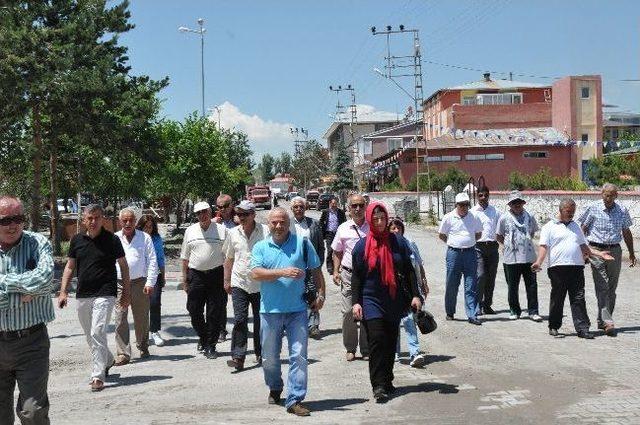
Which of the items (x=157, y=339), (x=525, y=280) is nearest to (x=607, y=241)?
(x=525, y=280)

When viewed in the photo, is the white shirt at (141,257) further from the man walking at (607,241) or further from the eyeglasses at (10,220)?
the man walking at (607,241)

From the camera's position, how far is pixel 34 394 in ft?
17.5

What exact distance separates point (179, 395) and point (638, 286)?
11500 mm

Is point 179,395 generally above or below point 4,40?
below

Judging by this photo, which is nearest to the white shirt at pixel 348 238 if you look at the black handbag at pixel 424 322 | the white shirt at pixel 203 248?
the white shirt at pixel 203 248

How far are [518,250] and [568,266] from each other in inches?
56.5

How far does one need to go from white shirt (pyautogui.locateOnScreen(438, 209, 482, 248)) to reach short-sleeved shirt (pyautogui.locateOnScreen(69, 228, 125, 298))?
491 centimetres

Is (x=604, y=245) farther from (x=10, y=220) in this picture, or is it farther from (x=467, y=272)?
(x=10, y=220)

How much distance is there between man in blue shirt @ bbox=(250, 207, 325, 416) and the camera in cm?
694

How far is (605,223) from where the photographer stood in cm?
1049

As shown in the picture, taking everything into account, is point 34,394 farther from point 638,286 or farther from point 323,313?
point 638,286

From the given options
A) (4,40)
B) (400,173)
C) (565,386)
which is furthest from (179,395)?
(400,173)

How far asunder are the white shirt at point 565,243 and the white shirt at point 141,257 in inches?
195

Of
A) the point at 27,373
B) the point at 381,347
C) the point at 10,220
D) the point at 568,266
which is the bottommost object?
the point at 381,347
